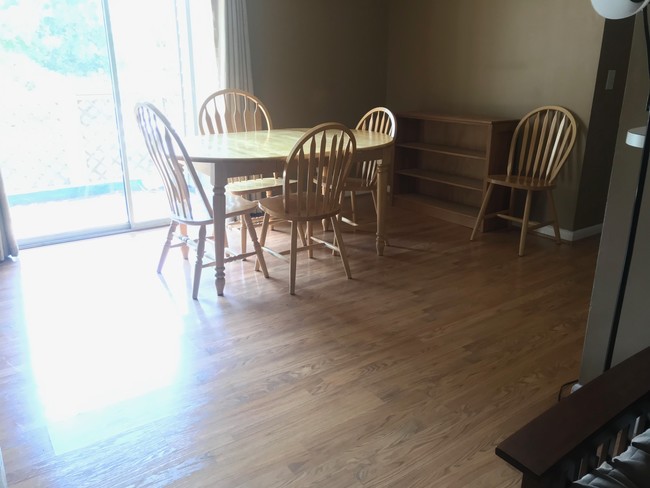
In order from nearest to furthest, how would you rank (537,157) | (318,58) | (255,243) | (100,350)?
(100,350) → (255,243) → (537,157) → (318,58)

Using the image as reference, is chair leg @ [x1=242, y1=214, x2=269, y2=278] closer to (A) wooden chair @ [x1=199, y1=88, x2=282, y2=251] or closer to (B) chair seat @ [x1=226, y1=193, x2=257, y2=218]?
(B) chair seat @ [x1=226, y1=193, x2=257, y2=218]

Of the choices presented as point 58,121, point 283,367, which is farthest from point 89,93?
point 283,367

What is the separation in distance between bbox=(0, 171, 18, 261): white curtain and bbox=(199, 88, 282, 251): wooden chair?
1.28 metres

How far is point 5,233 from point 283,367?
2.21m

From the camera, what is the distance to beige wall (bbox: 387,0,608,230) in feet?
11.3

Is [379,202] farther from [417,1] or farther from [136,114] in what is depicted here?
[417,1]

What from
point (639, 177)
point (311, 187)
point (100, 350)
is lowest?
point (100, 350)

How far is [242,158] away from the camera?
259 cm

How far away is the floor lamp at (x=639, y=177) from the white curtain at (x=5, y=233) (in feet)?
10.7

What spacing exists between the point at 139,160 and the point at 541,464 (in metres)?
3.88

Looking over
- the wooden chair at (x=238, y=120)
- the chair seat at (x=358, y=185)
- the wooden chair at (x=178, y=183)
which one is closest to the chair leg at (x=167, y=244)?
the wooden chair at (x=178, y=183)

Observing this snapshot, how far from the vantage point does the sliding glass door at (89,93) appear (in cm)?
360

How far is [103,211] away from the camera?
445 cm

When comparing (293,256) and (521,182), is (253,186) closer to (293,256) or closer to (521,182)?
(293,256)
